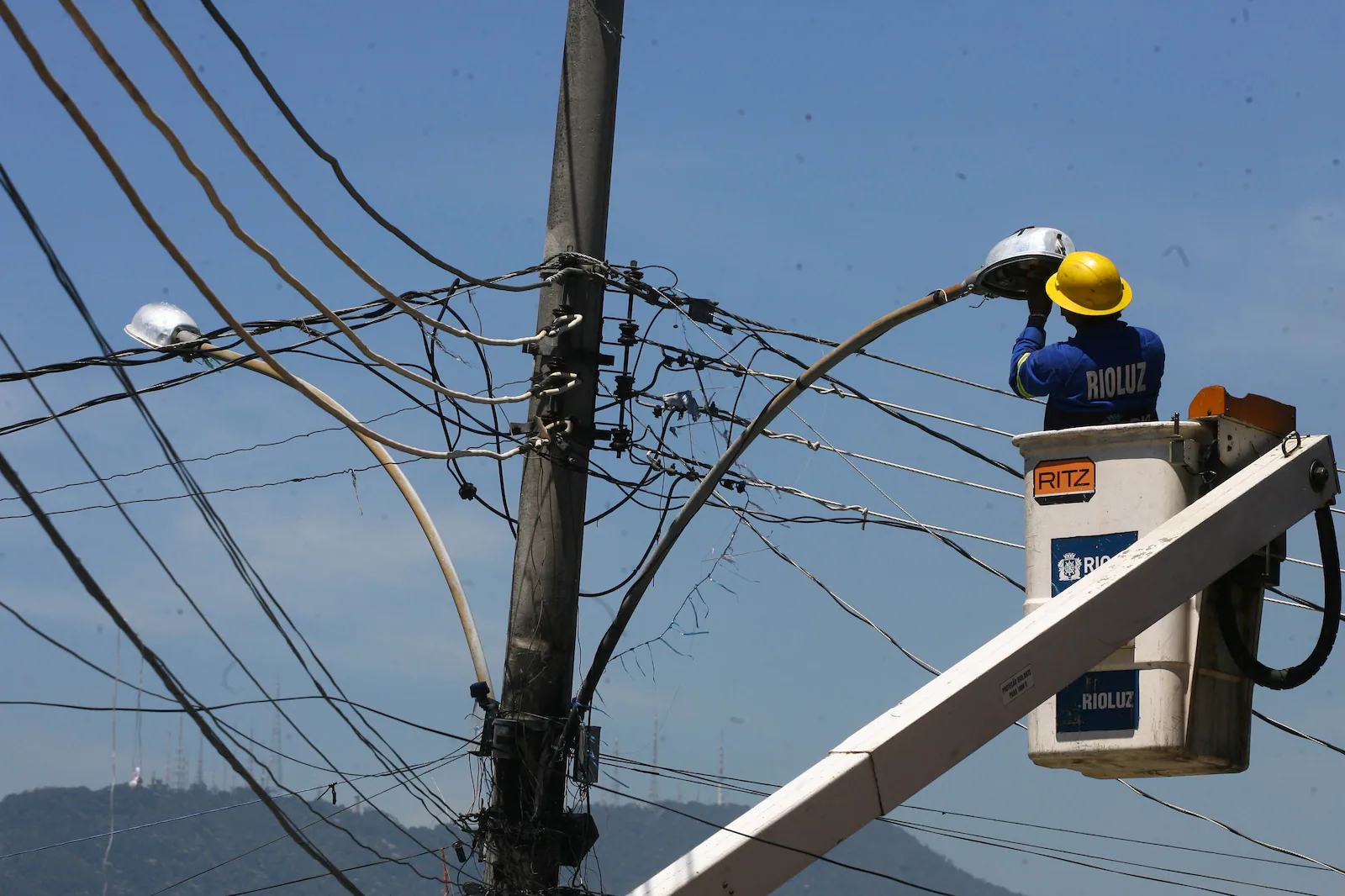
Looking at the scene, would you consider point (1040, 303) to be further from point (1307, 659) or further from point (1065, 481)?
point (1307, 659)

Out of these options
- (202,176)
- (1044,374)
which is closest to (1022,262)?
(1044,374)

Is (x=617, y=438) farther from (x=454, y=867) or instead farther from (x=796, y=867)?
(x=796, y=867)

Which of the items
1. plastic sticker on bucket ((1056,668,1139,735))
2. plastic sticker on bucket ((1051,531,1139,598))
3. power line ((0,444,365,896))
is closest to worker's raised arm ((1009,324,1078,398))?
plastic sticker on bucket ((1051,531,1139,598))

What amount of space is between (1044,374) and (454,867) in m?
4.07

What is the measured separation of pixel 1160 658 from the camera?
7395mm

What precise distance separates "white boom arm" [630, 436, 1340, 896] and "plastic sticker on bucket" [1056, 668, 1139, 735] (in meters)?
0.42

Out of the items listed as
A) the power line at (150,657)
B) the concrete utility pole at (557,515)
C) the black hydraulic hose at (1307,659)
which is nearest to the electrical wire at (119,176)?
the power line at (150,657)

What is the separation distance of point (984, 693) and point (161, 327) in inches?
215

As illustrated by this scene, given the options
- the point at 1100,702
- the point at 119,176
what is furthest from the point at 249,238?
the point at 1100,702

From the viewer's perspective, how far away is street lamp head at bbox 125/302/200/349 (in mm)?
9469

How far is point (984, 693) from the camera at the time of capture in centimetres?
673

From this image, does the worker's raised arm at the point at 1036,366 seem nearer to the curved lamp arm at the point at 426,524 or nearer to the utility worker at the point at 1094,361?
the utility worker at the point at 1094,361

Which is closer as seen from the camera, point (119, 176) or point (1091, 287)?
point (119, 176)

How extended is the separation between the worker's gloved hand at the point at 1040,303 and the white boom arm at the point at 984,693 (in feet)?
4.72
